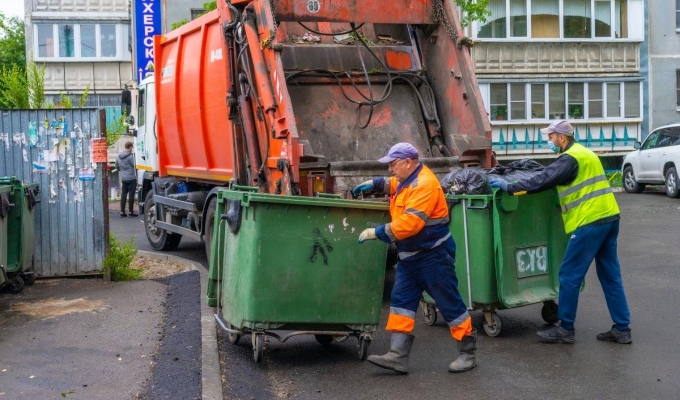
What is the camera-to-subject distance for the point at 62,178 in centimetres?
984

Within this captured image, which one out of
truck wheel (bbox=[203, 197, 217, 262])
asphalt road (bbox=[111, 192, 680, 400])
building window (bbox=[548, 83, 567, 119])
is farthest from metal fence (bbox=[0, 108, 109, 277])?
building window (bbox=[548, 83, 567, 119])

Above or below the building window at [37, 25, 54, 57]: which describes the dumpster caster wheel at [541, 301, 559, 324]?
below

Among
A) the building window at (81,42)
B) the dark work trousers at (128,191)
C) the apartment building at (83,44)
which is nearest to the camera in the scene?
the dark work trousers at (128,191)

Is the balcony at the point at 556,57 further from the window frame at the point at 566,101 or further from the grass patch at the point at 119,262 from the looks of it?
the grass patch at the point at 119,262

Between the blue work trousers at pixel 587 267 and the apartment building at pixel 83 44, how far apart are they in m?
28.7

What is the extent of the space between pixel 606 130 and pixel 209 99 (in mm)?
21648

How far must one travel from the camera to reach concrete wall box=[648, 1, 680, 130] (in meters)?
30.6

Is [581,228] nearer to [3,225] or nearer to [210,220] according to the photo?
[210,220]

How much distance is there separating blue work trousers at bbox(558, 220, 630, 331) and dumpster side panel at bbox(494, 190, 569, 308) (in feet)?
1.13

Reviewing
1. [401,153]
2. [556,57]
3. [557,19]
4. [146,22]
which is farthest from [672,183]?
[401,153]

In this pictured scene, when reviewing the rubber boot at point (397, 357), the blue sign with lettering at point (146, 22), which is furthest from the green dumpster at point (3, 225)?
the blue sign with lettering at point (146, 22)

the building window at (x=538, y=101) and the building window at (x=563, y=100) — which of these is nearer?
the building window at (x=563, y=100)

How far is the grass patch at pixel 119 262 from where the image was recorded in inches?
390

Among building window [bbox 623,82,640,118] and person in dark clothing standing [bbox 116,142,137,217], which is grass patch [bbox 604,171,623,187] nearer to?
building window [bbox 623,82,640,118]
